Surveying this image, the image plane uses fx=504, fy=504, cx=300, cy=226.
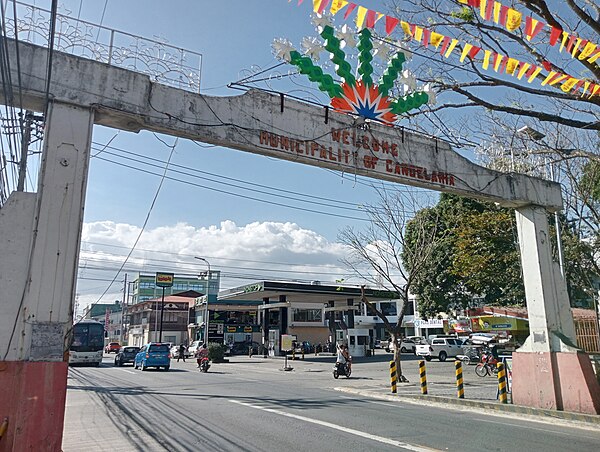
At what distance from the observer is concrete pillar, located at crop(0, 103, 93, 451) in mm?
6531

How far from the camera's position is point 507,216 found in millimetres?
26000

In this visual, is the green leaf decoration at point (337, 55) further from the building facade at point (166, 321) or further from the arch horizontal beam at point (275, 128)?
the building facade at point (166, 321)

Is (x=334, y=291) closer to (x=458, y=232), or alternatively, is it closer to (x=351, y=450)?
(x=458, y=232)

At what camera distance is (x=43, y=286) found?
6973mm

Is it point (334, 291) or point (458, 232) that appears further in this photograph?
point (334, 291)

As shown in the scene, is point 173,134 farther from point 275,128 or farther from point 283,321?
point 283,321

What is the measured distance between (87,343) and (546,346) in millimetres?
30322

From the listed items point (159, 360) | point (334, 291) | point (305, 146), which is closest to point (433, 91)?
point (305, 146)

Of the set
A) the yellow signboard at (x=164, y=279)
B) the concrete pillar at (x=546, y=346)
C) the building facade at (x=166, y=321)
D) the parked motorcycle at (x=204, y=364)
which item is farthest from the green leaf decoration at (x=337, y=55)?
the building facade at (x=166, y=321)

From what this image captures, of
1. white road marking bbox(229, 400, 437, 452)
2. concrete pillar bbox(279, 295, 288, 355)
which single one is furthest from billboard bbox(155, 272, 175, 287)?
white road marking bbox(229, 400, 437, 452)

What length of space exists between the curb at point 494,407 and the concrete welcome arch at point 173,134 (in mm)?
395

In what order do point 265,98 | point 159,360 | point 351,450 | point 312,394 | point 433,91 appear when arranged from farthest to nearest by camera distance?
point 159,360
point 312,394
point 433,91
point 265,98
point 351,450

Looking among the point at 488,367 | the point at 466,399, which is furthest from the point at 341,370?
the point at 466,399

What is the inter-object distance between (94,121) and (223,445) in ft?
18.8
